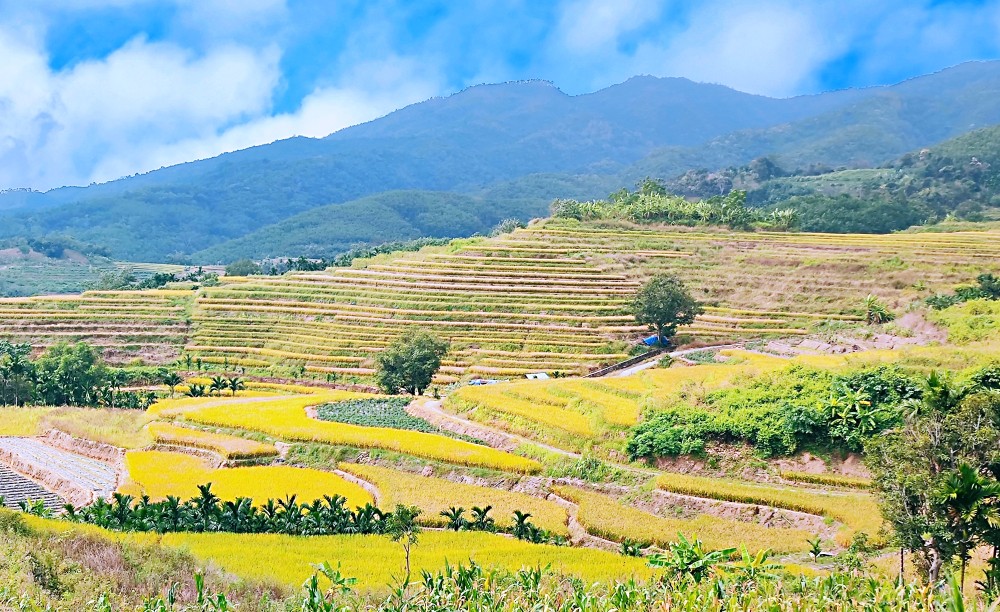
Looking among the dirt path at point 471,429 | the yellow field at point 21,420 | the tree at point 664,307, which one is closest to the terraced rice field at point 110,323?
the yellow field at point 21,420

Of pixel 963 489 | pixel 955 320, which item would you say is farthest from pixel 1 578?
pixel 955 320

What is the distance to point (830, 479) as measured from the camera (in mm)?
26250

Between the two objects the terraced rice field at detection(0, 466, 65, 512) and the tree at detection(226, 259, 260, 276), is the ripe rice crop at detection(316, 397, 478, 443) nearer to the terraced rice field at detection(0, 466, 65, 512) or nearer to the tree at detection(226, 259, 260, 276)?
the terraced rice field at detection(0, 466, 65, 512)

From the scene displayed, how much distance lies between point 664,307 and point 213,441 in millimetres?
33365

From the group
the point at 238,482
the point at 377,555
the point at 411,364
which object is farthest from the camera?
the point at 411,364

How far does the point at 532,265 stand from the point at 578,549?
57.3m

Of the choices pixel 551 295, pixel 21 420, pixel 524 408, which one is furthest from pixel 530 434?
pixel 551 295

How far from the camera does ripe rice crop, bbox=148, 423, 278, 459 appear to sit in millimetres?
31672

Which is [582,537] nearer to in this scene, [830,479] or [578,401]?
[830,479]

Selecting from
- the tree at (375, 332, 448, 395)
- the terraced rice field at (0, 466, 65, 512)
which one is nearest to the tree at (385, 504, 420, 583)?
the terraced rice field at (0, 466, 65, 512)

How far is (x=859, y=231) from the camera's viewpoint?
9944 centimetres

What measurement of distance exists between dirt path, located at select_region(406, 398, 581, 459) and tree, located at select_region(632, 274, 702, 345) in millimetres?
23036

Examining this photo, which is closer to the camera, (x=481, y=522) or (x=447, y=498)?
(x=481, y=522)

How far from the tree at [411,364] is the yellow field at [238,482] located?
59.9 ft
